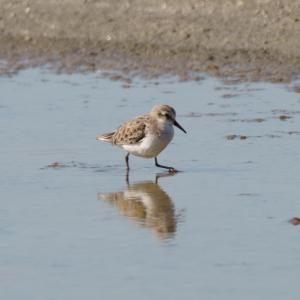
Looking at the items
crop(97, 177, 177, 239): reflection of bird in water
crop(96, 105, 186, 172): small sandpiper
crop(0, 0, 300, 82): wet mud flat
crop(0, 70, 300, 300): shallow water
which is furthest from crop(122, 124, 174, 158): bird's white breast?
crop(0, 0, 300, 82): wet mud flat

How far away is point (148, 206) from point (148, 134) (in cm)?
171

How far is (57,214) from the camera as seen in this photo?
32.7ft

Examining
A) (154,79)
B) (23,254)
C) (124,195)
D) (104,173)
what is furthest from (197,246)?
(154,79)

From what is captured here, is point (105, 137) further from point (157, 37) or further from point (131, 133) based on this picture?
point (157, 37)

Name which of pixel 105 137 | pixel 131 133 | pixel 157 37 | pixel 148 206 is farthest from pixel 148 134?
pixel 157 37

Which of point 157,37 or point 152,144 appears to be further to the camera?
point 157,37

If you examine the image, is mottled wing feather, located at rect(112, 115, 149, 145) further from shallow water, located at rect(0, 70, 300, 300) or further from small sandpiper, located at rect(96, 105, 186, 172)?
shallow water, located at rect(0, 70, 300, 300)

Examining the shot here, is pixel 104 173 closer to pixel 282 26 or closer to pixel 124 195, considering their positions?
pixel 124 195

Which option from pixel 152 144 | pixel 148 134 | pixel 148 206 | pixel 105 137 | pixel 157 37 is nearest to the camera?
pixel 148 206

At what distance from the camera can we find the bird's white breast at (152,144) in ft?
39.0

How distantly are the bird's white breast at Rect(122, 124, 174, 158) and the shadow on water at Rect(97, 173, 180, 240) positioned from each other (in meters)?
0.41

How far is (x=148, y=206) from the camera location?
1045 cm

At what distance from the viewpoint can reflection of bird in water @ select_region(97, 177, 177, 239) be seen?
9.68 metres

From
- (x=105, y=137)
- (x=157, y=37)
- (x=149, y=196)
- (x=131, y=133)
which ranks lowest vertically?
(x=149, y=196)
